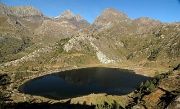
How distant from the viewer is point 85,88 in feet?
627

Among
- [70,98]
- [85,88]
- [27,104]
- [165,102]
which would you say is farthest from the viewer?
[85,88]

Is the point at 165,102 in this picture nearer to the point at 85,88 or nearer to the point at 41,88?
the point at 85,88

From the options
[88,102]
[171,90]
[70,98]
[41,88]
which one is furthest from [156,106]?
[41,88]

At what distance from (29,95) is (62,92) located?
27.3 m

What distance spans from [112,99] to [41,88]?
75.0 meters

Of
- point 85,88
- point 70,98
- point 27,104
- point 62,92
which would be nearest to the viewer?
point 27,104

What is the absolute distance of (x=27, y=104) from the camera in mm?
143875

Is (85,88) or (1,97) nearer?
(1,97)

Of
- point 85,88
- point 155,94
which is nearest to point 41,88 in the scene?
point 85,88

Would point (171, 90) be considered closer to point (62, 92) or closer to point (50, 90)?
point (62, 92)

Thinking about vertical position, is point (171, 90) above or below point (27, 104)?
above

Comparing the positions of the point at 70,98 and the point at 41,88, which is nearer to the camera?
the point at 70,98

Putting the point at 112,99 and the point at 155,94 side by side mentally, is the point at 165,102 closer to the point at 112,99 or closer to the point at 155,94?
the point at 155,94

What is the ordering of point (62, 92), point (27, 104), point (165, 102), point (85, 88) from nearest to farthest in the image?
point (165, 102) → point (27, 104) → point (62, 92) → point (85, 88)
